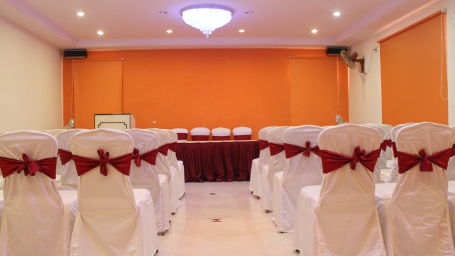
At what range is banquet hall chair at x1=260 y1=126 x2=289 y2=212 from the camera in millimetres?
4430

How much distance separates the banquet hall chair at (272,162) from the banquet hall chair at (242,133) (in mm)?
5339

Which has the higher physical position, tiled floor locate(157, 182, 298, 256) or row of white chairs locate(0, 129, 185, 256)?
row of white chairs locate(0, 129, 185, 256)

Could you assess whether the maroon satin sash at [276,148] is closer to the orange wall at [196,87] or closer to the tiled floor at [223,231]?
the tiled floor at [223,231]

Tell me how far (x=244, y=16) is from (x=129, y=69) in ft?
13.1

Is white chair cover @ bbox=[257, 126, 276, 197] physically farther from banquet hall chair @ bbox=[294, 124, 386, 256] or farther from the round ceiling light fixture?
the round ceiling light fixture

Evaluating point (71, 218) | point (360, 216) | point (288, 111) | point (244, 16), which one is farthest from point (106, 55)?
point (360, 216)

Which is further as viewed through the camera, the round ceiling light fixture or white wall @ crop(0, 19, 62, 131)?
white wall @ crop(0, 19, 62, 131)

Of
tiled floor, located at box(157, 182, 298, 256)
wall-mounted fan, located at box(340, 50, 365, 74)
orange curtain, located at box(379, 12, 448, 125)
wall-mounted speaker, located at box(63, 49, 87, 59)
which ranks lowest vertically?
tiled floor, located at box(157, 182, 298, 256)

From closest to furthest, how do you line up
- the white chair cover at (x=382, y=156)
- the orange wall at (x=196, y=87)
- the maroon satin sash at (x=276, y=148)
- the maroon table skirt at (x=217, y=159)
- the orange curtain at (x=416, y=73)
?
1. the white chair cover at (x=382, y=156)
2. the maroon satin sash at (x=276, y=148)
3. the orange curtain at (x=416, y=73)
4. the maroon table skirt at (x=217, y=159)
5. the orange wall at (x=196, y=87)

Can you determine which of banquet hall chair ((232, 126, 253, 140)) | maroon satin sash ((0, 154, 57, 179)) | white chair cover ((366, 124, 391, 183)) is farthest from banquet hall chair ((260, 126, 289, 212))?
banquet hall chair ((232, 126, 253, 140))

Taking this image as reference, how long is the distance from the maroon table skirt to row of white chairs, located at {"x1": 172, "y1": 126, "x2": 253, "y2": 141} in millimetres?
2703

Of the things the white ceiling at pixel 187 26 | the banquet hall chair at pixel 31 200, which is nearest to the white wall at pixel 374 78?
the white ceiling at pixel 187 26

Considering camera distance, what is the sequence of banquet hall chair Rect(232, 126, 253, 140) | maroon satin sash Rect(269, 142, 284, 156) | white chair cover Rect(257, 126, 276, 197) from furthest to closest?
banquet hall chair Rect(232, 126, 253, 140) < white chair cover Rect(257, 126, 276, 197) < maroon satin sash Rect(269, 142, 284, 156)

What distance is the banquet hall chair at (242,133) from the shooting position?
10.4 metres
